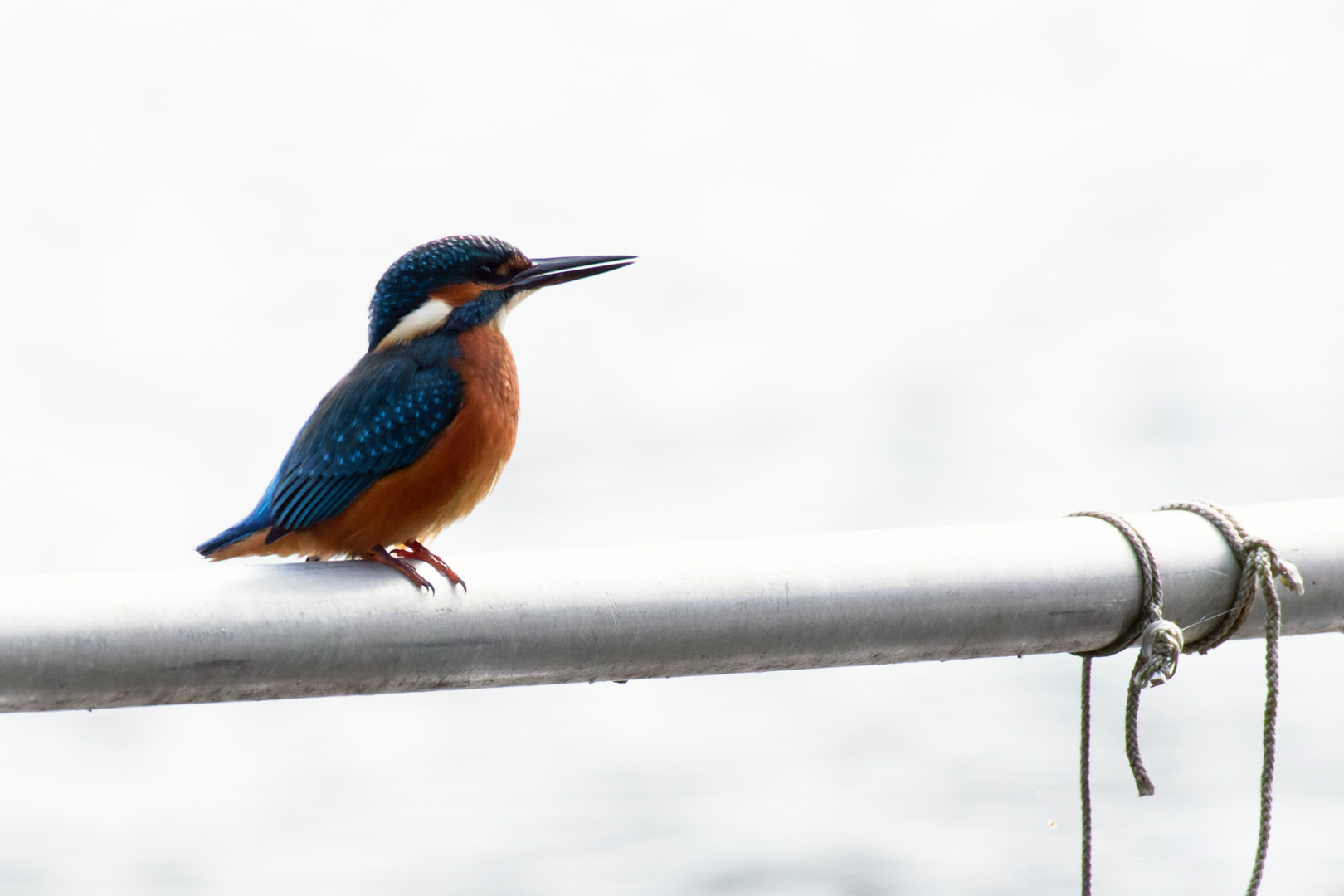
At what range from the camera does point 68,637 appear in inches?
39.1

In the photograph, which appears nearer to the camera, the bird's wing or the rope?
the rope

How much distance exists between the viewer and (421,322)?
2.15 m

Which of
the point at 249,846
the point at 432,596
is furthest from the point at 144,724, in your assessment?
the point at 432,596

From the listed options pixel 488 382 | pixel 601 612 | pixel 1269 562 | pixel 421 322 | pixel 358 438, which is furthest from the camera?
pixel 421 322

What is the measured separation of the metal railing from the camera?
3.34 ft

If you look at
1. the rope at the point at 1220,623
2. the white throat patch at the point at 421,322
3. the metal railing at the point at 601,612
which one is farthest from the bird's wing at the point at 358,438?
the rope at the point at 1220,623

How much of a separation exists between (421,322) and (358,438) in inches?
10.4

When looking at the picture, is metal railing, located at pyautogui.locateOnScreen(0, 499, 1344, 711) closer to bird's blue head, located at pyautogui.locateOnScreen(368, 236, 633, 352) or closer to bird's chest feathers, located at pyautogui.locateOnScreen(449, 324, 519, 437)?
bird's chest feathers, located at pyautogui.locateOnScreen(449, 324, 519, 437)

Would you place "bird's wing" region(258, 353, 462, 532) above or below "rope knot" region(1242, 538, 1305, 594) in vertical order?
above

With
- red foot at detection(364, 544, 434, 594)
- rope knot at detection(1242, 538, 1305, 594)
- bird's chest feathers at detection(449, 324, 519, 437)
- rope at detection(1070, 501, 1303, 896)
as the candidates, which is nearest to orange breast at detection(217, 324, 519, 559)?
bird's chest feathers at detection(449, 324, 519, 437)

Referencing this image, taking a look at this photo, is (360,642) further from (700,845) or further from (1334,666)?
(1334,666)

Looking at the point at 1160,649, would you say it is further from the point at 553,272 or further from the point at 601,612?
the point at 553,272

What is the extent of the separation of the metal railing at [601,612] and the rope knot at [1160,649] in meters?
0.03

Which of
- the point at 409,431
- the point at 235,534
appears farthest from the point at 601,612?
the point at 235,534
